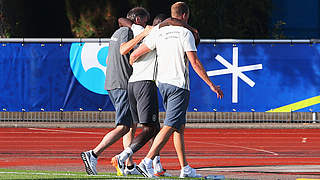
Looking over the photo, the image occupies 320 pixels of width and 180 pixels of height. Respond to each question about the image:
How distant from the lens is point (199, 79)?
18.1m

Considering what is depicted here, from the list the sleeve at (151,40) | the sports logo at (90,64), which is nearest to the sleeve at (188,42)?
the sleeve at (151,40)

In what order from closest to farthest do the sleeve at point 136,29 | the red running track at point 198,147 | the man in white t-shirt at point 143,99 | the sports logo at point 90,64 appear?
the man in white t-shirt at point 143,99 < the sleeve at point 136,29 < the red running track at point 198,147 < the sports logo at point 90,64

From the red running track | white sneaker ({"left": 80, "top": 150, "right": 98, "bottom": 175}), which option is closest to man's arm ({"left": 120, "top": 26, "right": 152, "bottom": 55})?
white sneaker ({"left": 80, "top": 150, "right": 98, "bottom": 175})

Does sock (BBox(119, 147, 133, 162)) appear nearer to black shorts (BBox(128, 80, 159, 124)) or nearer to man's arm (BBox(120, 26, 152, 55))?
black shorts (BBox(128, 80, 159, 124))

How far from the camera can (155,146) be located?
920cm

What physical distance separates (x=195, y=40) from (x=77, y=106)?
30.3 feet

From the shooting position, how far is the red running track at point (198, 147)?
457 inches

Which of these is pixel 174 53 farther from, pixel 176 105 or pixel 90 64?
pixel 90 64

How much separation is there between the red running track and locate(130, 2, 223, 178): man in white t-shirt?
5.25 feet

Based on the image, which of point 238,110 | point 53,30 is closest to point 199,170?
point 238,110

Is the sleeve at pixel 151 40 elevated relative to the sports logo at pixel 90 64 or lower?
elevated

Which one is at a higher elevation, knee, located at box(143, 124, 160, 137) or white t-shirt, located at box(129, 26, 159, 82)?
white t-shirt, located at box(129, 26, 159, 82)

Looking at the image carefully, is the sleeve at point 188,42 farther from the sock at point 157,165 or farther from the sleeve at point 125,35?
the sock at point 157,165

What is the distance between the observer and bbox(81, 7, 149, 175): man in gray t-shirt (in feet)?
32.0
